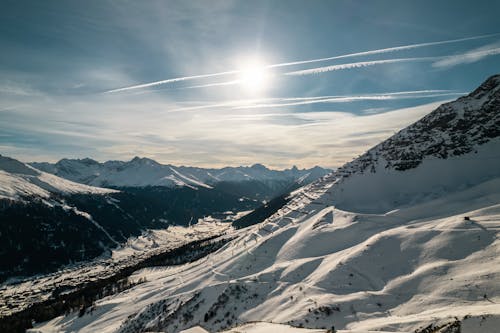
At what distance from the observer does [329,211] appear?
7931 centimetres

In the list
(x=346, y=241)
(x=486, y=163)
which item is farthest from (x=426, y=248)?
(x=486, y=163)

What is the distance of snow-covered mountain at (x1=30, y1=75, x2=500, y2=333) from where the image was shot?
102 feet

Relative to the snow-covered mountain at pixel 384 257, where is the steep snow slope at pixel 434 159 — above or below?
above

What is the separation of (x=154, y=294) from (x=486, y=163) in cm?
9449

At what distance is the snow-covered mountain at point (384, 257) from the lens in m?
31.1

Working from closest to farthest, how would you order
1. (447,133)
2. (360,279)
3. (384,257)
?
(360,279)
(384,257)
(447,133)

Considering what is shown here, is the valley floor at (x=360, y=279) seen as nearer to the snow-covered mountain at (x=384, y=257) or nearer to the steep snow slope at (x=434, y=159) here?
the snow-covered mountain at (x=384, y=257)

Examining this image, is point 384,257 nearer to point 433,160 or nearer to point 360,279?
point 360,279

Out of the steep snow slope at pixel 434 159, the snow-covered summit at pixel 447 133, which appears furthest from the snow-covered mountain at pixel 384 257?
the snow-covered summit at pixel 447 133

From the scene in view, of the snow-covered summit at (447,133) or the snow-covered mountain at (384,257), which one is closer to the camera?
the snow-covered mountain at (384,257)

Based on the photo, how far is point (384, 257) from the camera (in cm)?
4466

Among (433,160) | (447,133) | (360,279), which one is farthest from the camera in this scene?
(447,133)

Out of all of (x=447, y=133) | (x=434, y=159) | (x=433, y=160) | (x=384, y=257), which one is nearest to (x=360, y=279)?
(x=384, y=257)

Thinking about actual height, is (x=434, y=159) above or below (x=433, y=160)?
above
